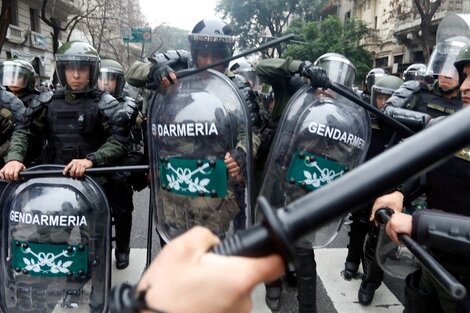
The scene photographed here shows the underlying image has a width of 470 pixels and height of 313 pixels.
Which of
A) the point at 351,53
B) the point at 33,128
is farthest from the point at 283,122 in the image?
the point at 351,53

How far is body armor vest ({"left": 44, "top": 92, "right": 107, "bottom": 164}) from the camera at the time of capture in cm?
290

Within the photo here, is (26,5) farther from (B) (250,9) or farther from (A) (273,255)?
(A) (273,255)

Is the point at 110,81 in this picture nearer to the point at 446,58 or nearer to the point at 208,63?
the point at 208,63

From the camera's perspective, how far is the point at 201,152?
2.04 meters

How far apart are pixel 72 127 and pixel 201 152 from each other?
1.32 meters

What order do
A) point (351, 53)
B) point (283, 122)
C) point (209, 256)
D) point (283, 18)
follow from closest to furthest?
point (209, 256)
point (283, 122)
point (351, 53)
point (283, 18)

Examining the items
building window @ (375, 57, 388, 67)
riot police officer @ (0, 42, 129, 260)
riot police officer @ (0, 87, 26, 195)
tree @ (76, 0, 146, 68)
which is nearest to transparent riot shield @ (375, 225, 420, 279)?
riot police officer @ (0, 42, 129, 260)

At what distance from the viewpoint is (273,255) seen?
584 mm

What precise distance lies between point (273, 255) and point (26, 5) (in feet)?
84.5

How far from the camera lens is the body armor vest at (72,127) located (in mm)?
2902

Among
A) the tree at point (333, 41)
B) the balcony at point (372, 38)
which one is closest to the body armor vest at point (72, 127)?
the tree at point (333, 41)

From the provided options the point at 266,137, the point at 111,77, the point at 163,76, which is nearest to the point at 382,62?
the point at 111,77

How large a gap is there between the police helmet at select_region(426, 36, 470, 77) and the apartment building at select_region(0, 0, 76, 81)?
19.2 metres

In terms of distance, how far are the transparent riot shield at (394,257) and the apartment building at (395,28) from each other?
18.8 meters
